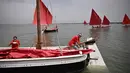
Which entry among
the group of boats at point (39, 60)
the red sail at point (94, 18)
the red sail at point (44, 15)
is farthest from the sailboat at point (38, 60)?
the red sail at point (94, 18)

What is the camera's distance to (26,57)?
10.8 m

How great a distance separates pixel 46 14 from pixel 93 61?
15.0ft

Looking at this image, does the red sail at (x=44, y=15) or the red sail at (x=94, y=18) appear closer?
the red sail at (x=44, y=15)

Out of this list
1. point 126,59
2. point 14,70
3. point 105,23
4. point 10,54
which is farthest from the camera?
point 105,23

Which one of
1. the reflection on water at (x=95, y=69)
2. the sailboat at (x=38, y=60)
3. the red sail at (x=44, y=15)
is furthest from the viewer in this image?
the red sail at (x=44, y=15)

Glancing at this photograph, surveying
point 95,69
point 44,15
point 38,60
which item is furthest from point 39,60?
point 95,69

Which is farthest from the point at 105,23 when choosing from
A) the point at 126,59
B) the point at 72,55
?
the point at 72,55

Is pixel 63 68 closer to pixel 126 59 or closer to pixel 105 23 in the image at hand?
pixel 126 59

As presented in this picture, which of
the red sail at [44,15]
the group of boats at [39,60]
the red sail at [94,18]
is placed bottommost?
the group of boats at [39,60]

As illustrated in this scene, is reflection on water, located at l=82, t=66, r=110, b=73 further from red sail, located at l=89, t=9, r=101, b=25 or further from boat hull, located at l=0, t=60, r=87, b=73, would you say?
red sail, located at l=89, t=9, r=101, b=25

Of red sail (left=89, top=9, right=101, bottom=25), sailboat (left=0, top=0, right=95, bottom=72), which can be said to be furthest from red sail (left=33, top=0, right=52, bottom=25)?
red sail (left=89, top=9, right=101, bottom=25)

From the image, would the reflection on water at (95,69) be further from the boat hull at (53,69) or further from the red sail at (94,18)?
the red sail at (94,18)

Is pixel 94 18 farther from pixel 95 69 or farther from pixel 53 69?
pixel 53 69

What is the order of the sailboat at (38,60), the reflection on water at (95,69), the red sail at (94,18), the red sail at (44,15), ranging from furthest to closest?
the red sail at (94,18)
the red sail at (44,15)
the reflection on water at (95,69)
the sailboat at (38,60)
